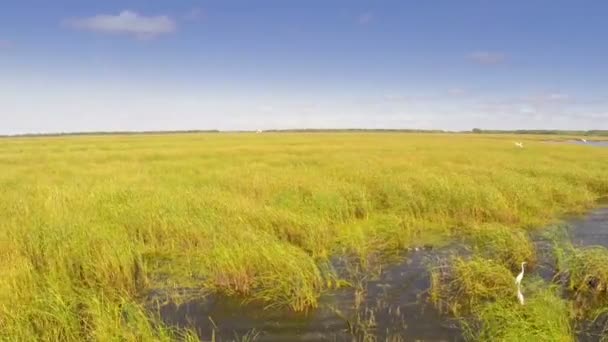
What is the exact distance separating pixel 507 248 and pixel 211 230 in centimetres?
778

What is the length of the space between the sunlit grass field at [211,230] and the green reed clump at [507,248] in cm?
10

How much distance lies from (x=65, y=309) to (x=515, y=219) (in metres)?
14.0

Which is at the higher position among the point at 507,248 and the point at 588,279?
the point at 507,248

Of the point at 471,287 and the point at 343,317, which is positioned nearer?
the point at 343,317

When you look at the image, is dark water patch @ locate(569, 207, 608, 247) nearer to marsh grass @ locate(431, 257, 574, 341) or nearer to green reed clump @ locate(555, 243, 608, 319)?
green reed clump @ locate(555, 243, 608, 319)

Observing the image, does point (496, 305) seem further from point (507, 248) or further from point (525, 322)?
point (507, 248)

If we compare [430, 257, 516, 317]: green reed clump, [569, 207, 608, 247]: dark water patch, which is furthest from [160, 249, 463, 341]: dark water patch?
[569, 207, 608, 247]: dark water patch

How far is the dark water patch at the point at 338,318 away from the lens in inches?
275

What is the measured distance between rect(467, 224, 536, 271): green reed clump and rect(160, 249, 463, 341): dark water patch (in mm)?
2351

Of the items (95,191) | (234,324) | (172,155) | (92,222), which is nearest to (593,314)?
(234,324)

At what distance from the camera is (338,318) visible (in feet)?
24.9

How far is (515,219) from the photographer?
14.6 metres

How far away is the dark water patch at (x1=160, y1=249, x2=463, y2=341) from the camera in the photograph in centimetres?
699

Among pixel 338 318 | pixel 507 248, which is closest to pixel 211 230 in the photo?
pixel 338 318
